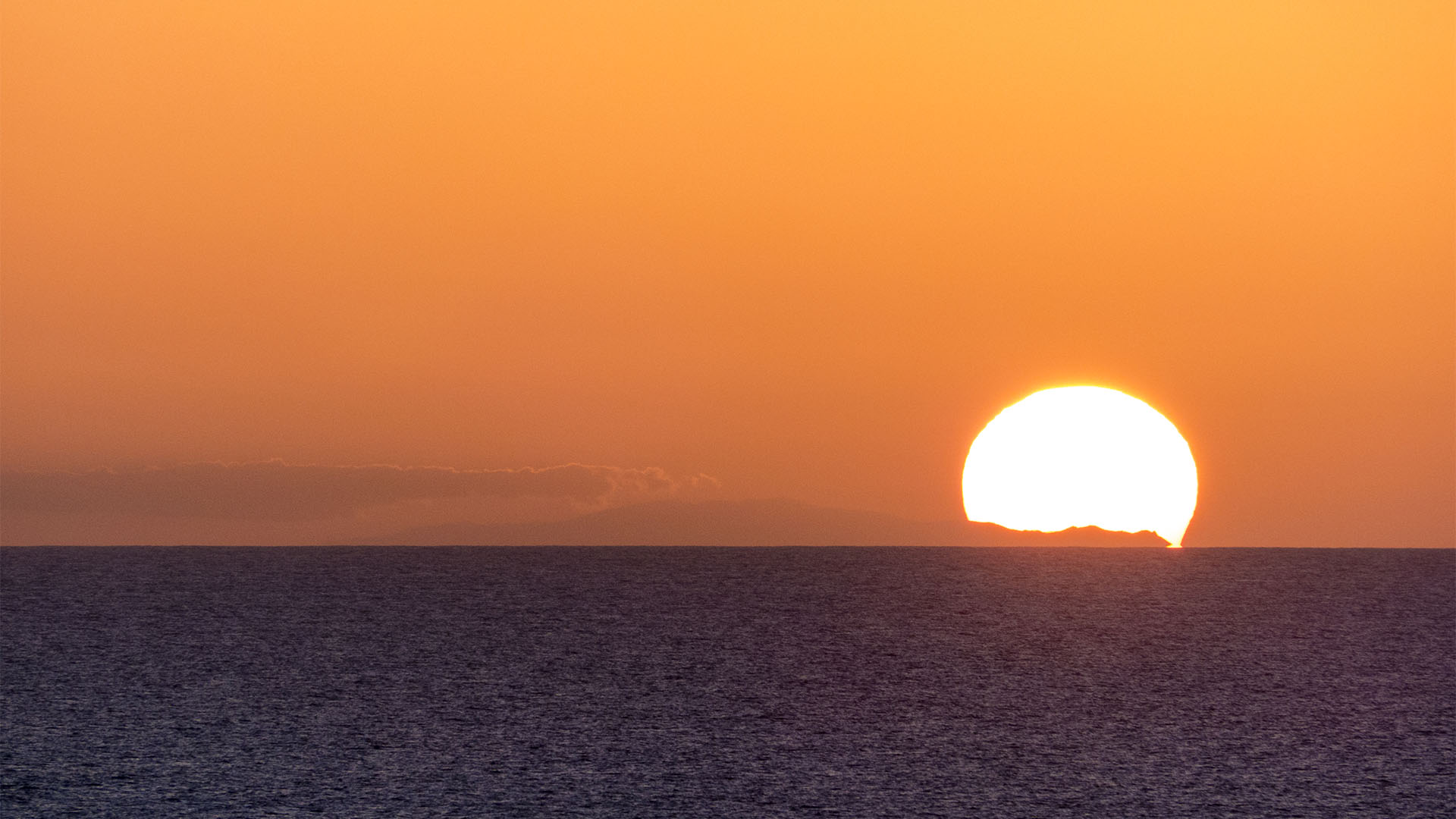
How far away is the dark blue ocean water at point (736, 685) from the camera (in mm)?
2021

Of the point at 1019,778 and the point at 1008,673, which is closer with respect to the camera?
the point at 1019,778

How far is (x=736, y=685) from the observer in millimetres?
2477

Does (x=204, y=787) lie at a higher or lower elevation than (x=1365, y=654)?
lower

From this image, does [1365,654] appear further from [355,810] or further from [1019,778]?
[355,810]

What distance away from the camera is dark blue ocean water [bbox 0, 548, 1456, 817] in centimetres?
202

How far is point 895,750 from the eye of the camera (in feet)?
7.14

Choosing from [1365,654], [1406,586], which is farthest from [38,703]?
[1406,586]

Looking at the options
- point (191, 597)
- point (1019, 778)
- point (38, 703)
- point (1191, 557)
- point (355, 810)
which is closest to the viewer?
point (355, 810)

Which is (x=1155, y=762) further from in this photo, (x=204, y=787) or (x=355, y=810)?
(x=204, y=787)

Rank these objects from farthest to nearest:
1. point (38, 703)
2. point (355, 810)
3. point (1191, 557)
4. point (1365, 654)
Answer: point (1191, 557), point (1365, 654), point (38, 703), point (355, 810)

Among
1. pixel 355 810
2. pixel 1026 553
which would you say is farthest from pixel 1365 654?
pixel 355 810

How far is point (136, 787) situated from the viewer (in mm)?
2004

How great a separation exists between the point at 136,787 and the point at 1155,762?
1560 mm

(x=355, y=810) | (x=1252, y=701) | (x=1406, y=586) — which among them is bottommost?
(x=355, y=810)
